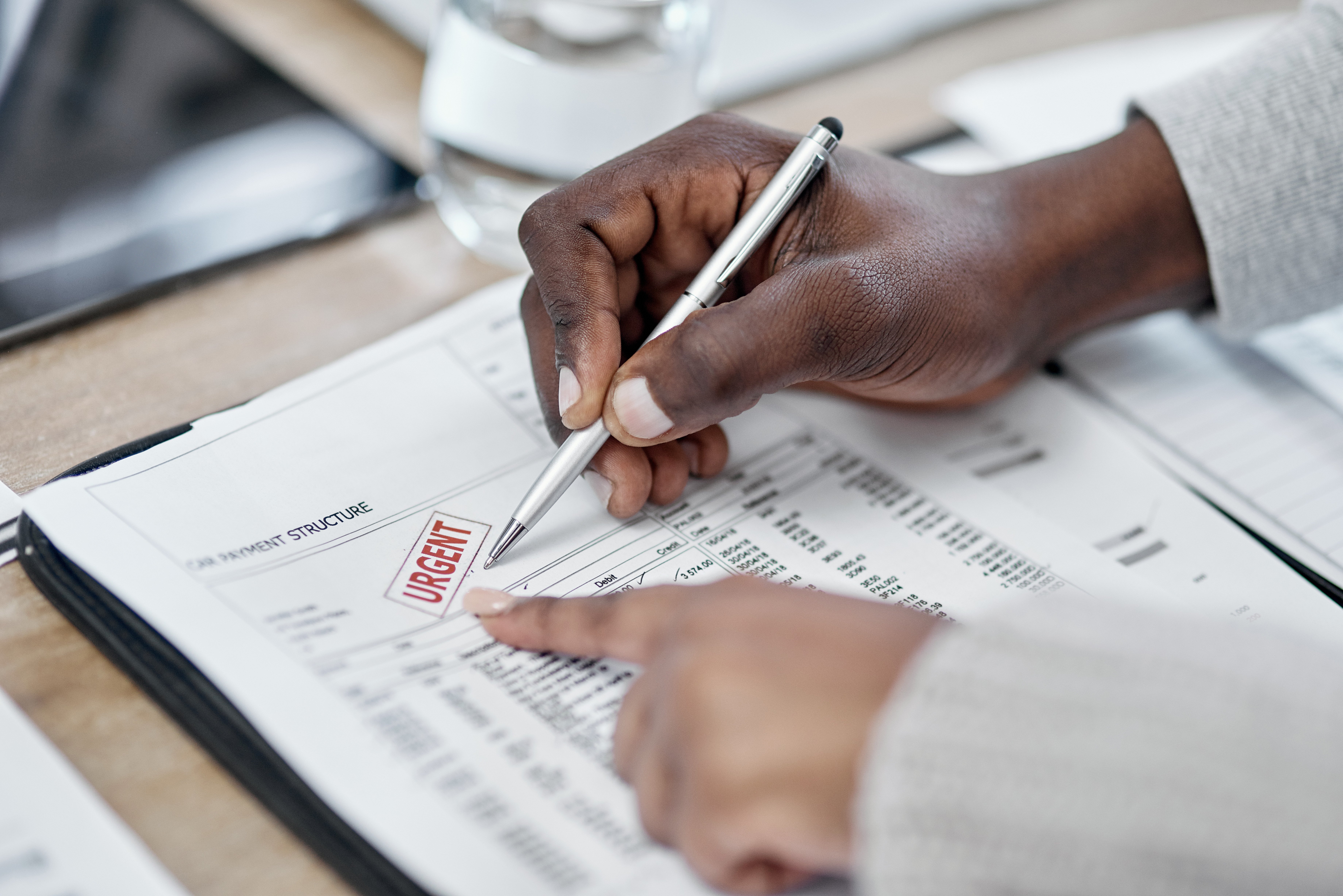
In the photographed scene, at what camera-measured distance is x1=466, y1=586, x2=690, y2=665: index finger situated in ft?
1.34

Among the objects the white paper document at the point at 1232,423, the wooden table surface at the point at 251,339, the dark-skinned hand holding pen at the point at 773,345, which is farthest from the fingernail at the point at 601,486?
the white paper document at the point at 1232,423

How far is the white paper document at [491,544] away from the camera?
1.22ft

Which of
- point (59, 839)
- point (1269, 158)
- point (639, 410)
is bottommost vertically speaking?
point (59, 839)

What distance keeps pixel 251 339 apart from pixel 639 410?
246 millimetres

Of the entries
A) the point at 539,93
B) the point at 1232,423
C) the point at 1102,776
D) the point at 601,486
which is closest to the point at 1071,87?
the point at 1232,423

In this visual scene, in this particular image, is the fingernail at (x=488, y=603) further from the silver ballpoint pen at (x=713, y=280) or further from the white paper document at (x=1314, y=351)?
the white paper document at (x=1314, y=351)

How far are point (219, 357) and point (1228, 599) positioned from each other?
0.50m

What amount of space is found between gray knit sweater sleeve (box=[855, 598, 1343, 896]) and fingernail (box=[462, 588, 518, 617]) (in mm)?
165

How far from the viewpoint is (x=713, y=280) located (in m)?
0.49

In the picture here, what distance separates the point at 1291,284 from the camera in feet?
2.03

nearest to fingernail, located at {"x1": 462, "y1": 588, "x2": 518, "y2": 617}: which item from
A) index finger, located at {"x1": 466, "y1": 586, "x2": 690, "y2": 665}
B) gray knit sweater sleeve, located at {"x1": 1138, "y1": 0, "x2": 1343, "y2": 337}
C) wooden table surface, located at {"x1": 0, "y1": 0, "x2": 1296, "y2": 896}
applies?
index finger, located at {"x1": 466, "y1": 586, "x2": 690, "y2": 665}

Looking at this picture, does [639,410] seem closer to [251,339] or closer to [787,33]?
[251,339]

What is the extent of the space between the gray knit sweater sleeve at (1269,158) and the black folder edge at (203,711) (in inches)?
20.7

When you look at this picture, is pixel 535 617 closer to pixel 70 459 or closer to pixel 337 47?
pixel 70 459
